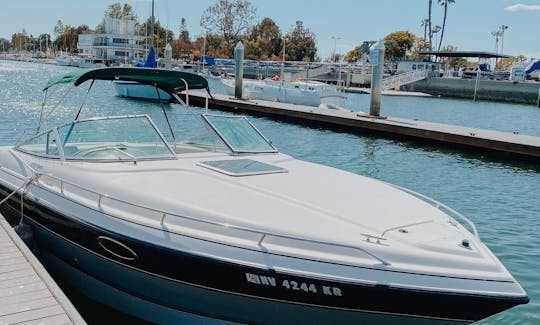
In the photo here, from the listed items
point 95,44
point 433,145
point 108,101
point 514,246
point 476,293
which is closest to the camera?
point 476,293

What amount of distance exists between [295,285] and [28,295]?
2.15 m

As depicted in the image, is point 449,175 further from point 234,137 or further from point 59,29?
point 59,29

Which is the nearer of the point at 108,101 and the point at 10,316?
the point at 10,316

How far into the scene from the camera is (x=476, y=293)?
373cm

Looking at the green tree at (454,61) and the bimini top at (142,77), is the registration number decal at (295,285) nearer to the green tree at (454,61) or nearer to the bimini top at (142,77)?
the bimini top at (142,77)

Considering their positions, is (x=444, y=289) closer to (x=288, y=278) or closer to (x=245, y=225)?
(x=288, y=278)

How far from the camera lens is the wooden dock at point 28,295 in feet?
12.2

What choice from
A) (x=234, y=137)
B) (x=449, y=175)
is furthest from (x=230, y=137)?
(x=449, y=175)

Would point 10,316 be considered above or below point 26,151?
Answer: below

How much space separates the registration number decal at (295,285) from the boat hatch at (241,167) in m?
1.42

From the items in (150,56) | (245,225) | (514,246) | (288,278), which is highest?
(150,56)

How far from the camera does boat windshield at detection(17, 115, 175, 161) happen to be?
574 centimetres

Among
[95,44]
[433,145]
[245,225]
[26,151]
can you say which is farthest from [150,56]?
[95,44]

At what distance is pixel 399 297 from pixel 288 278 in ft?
2.74
